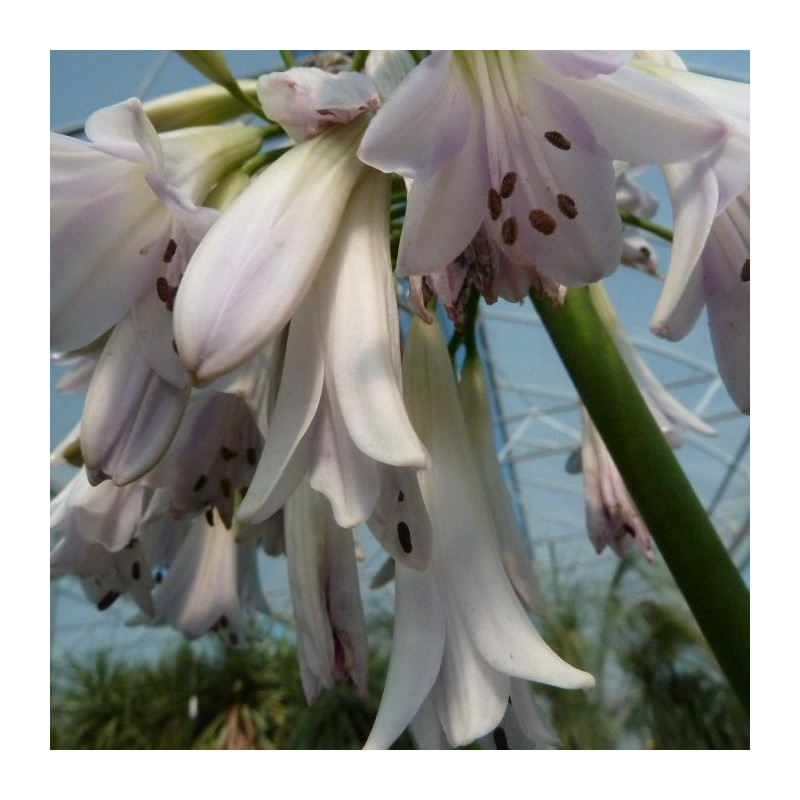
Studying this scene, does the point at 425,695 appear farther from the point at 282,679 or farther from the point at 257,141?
the point at 282,679

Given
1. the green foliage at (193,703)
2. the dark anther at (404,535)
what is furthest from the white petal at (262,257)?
the green foliage at (193,703)

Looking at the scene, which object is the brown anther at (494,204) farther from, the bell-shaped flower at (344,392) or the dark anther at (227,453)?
the dark anther at (227,453)

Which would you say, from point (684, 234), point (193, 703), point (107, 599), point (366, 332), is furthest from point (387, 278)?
point (193, 703)

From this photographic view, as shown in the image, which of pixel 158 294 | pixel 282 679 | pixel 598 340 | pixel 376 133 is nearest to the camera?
pixel 376 133

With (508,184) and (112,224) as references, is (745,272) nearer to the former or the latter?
(508,184)

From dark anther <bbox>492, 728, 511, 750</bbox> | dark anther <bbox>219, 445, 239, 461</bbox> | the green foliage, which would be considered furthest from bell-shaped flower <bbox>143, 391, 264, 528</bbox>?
the green foliage

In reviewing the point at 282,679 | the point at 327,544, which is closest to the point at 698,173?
the point at 327,544

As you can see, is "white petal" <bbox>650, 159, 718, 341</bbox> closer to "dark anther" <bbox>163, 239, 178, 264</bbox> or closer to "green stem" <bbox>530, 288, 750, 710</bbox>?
"green stem" <bbox>530, 288, 750, 710</bbox>

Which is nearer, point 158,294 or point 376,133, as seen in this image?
point 376,133
